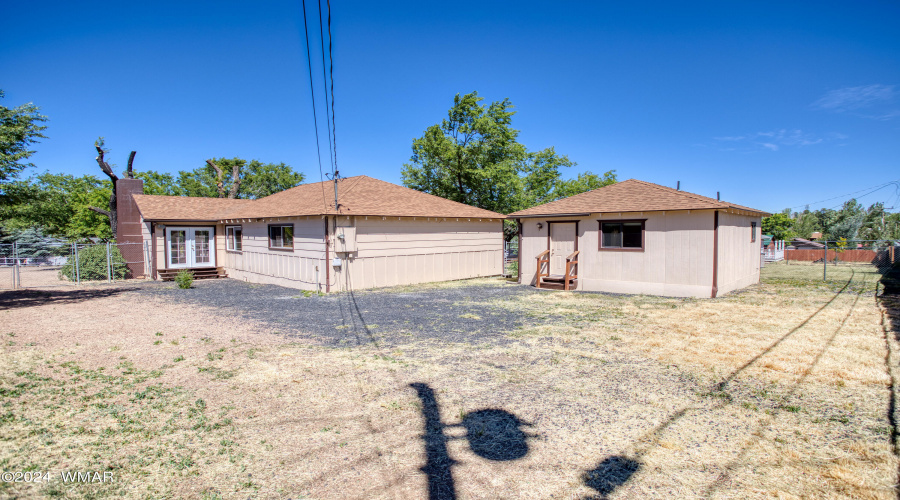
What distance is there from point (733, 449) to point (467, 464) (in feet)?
7.29

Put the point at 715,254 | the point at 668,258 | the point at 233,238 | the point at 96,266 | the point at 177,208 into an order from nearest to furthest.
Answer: the point at 715,254, the point at 668,258, the point at 96,266, the point at 233,238, the point at 177,208

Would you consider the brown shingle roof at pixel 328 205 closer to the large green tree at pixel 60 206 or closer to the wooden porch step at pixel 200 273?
the wooden porch step at pixel 200 273

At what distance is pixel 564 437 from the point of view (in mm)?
3951

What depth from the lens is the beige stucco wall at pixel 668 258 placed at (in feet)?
38.4

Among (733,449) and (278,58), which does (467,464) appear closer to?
(733,449)

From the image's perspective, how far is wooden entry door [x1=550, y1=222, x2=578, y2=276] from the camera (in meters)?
14.0

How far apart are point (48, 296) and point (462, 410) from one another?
14.9 m

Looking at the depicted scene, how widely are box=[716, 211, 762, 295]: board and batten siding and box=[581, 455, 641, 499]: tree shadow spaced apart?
32.7ft

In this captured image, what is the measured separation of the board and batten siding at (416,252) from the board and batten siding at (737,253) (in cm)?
849

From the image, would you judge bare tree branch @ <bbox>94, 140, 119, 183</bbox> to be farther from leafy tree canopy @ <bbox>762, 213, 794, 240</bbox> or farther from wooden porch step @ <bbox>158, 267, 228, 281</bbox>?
leafy tree canopy @ <bbox>762, 213, 794, 240</bbox>

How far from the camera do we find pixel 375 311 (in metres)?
10.4

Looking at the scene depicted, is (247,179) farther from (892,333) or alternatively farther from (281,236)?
(892,333)

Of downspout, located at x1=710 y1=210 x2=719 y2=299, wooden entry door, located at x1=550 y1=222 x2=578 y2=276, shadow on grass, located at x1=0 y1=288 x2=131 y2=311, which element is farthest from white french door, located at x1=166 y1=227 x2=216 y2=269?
downspout, located at x1=710 y1=210 x2=719 y2=299

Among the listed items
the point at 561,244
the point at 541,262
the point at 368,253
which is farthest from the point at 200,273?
the point at 561,244
